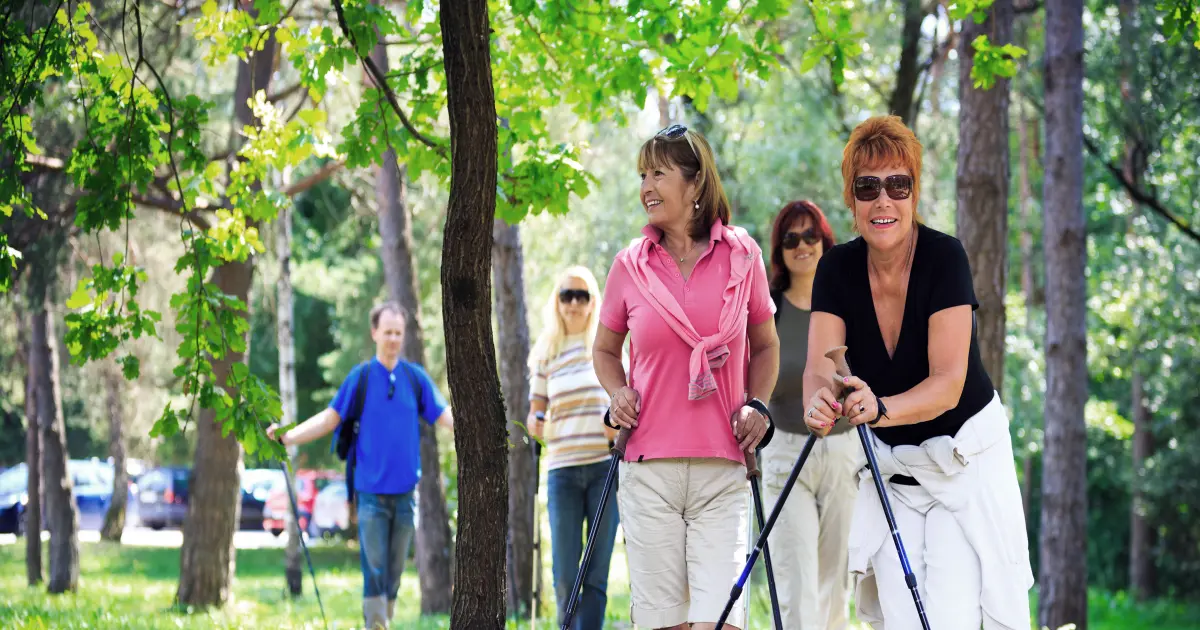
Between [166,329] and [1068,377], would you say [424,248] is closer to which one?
[166,329]

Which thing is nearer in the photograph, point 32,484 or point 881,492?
point 881,492

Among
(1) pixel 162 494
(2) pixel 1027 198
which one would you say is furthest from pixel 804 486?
(1) pixel 162 494

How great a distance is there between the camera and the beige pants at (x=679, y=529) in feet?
13.7

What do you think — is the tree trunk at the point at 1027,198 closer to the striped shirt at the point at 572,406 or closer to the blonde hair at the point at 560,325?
the blonde hair at the point at 560,325

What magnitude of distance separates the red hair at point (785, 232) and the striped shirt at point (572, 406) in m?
1.04

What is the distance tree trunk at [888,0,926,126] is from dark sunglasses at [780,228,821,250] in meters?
8.92

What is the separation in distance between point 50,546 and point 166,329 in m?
5.03

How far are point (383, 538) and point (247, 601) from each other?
6.74 metres

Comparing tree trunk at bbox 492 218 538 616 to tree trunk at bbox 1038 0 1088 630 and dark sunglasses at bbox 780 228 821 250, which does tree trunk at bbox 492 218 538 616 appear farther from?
tree trunk at bbox 1038 0 1088 630

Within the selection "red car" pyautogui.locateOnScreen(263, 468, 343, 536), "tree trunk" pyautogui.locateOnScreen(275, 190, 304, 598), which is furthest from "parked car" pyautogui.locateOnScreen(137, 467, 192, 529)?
"tree trunk" pyautogui.locateOnScreen(275, 190, 304, 598)

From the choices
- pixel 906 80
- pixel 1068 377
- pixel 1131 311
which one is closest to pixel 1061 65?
pixel 1068 377

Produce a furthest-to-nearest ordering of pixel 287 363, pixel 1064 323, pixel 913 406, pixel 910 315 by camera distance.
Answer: pixel 287 363
pixel 1064 323
pixel 910 315
pixel 913 406

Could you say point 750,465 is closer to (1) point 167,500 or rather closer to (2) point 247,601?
(2) point 247,601

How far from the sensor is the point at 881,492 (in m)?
3.41
